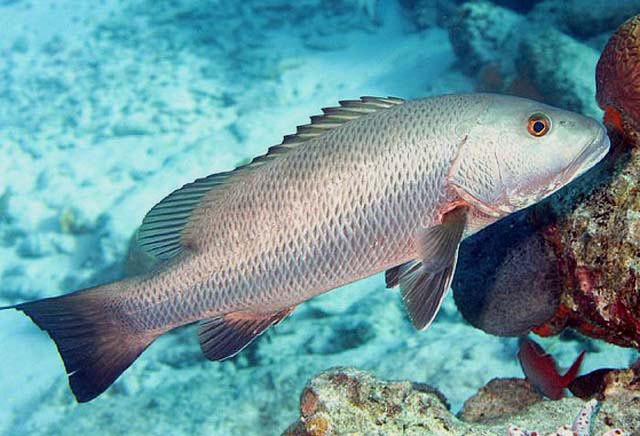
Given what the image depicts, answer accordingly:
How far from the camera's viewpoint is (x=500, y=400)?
11.6 ft

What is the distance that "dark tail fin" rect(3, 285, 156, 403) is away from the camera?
2852 mm

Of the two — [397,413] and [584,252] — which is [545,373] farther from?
[397,413]

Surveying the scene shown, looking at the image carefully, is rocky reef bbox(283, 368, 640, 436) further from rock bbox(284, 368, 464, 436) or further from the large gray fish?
the large gray fish

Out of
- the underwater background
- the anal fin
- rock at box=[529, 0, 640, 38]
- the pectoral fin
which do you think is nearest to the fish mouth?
the pectoral fin

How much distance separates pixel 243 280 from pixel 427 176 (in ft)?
3.27

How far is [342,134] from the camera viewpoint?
2689 mm

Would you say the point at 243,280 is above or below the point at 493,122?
below

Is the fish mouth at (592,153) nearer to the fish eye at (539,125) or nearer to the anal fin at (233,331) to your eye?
the fish eye at (539,125)

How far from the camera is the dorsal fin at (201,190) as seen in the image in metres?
2.83

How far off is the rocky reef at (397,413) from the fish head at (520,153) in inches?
38.5

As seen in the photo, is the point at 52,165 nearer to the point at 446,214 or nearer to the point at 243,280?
the point at 243,280

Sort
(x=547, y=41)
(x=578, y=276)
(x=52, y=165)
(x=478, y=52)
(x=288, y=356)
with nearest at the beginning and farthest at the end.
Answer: (x=578, y=276) → (x=288, y=356) → (x=547, y=41) → (x=52, y=165) → (x=478, y=52)

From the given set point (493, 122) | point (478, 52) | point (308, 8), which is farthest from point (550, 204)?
point (308, 8)

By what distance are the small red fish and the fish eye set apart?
1715mm
